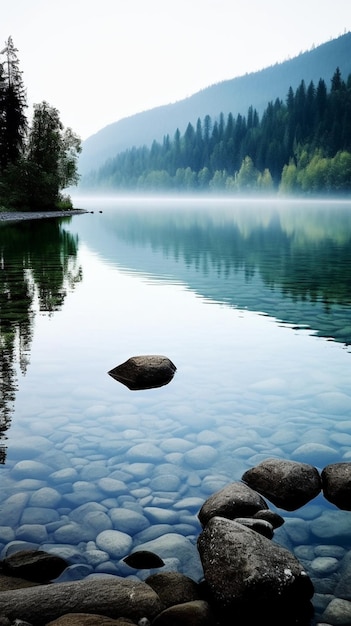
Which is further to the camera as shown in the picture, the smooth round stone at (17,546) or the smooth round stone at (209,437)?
the smooth round stone at (209,437)

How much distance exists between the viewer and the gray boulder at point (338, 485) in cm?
652

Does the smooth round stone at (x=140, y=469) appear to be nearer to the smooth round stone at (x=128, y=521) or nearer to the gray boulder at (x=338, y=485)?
the smooth round stone at (x=128, y=521)

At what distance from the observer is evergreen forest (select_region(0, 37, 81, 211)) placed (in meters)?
77.7

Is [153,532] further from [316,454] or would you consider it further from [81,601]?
[316,454]

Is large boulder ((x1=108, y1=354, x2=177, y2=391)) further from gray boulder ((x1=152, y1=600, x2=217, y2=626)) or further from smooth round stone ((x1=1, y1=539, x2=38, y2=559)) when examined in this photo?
gray boulder ((x1=152, y1=600, x2=217, y2=626))

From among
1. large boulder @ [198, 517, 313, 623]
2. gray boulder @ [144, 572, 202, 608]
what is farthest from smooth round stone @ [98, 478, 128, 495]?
large boulder @ [198, 517, 313, 623]

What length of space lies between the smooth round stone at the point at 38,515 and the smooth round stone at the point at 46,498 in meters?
0.08

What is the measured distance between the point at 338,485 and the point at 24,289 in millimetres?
15553

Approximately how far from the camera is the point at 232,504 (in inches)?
235

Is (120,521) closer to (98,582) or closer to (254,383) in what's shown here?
(98,582)

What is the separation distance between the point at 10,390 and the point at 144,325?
248 inches

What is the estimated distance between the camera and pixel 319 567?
5344mm

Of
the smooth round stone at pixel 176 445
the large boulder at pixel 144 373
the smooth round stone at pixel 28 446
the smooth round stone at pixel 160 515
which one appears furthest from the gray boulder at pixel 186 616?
the large boulder at pixel 144 373

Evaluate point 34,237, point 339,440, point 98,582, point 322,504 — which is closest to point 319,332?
point 339,440
